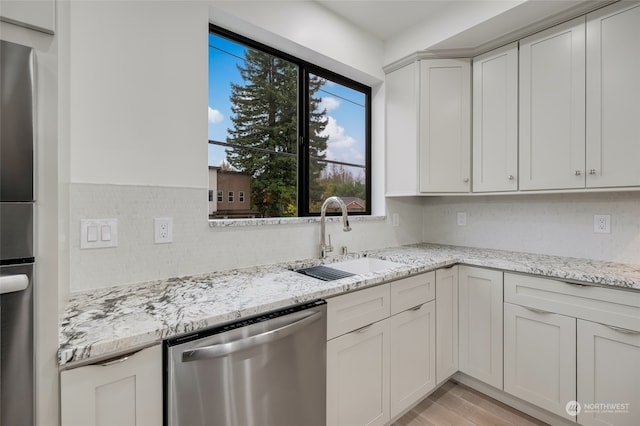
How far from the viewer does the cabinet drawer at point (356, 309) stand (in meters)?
1.28

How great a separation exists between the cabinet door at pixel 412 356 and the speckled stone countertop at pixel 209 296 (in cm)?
28

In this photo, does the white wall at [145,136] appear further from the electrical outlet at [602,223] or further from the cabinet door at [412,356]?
the electrical outlet at [602,223]

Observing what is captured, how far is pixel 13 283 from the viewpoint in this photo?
0.60 meters

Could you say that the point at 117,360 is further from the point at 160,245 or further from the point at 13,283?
the point at 160,245

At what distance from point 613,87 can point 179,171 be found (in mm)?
2398

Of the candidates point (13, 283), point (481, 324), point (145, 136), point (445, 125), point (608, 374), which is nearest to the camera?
point (13, 283)

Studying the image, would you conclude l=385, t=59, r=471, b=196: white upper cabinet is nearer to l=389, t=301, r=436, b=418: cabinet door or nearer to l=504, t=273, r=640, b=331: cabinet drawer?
l=504, t=273, r=640, b=331: cabinet drawer

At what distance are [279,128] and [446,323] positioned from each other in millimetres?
1738

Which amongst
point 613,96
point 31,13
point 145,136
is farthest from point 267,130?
point 613,96

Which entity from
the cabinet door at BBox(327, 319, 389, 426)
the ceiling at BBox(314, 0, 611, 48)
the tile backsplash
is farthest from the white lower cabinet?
the ceiling at BBox(314, 0, 611, 48)

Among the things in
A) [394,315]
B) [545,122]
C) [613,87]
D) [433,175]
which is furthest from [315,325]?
[613,87]

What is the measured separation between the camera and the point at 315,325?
1.18m

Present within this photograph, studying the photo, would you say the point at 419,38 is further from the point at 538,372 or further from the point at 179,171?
the point at 538,372

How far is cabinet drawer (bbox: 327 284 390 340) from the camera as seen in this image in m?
1.28
